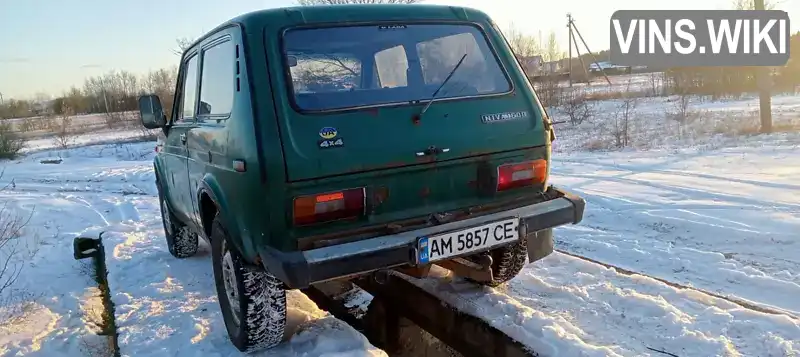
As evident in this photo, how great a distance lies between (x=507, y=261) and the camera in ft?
12.9

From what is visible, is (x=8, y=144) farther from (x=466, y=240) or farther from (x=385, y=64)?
(x=466, y=240)

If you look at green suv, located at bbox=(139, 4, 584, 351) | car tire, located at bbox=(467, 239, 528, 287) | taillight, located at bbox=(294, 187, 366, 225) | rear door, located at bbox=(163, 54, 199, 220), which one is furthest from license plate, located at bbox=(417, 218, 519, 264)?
rear door, located at bbox=(163, 54, 199, 220)

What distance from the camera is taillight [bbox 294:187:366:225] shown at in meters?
2.72

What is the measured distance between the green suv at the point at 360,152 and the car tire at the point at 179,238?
78.2 inches

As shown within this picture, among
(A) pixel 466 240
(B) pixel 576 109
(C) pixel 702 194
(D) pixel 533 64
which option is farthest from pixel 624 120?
(A) pixel 466 240

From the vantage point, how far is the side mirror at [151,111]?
15.1 feet

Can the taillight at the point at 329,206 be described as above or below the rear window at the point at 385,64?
below

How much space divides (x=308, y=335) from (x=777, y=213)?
4.83 meters

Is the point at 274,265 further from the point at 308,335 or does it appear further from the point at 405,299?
the point at 405,299

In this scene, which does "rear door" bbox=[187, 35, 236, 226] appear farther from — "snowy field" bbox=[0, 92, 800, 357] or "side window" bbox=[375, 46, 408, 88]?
"snowy field" bbox=[0, 92, 800, 357]

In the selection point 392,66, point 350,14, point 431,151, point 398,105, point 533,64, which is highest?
point 533,64

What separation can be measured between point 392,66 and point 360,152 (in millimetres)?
804

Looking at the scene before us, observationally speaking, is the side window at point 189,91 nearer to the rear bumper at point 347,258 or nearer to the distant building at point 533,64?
the rear bumper at point 347,258

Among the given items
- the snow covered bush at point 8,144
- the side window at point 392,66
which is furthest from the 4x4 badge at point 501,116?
the snow covered bush at point 8,144
